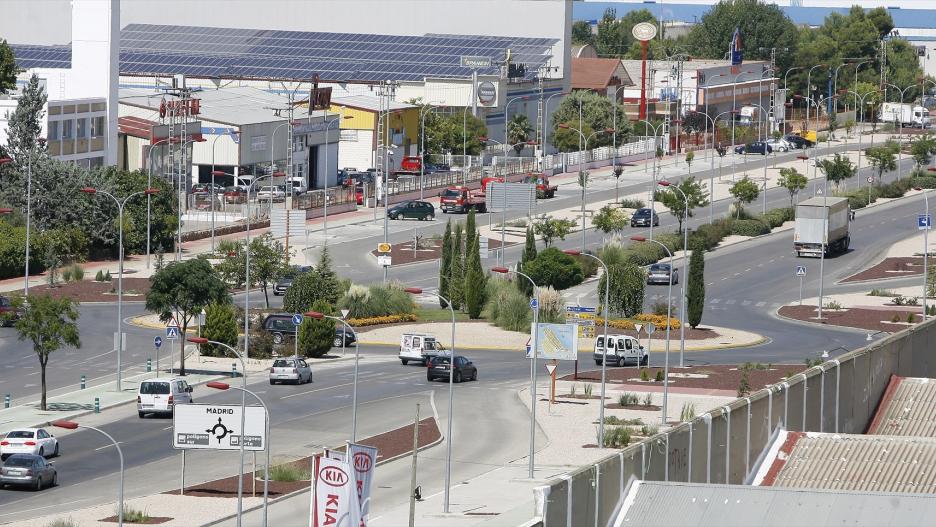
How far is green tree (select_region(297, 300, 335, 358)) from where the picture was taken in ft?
261

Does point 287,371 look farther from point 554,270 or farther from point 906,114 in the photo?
point 906,114

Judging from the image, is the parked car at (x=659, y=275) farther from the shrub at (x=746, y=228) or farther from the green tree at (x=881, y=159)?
the green tree at (x=881, y=159)

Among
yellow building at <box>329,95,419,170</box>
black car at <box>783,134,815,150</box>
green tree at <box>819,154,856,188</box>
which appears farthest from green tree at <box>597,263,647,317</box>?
black car at <box>783,134,815,150</box>

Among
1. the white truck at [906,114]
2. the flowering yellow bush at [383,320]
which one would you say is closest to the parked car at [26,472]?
the flowering yellow bush at [383,320]

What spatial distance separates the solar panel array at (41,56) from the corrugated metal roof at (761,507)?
513 ft

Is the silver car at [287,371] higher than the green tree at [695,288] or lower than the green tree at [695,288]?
lower

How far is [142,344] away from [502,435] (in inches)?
942

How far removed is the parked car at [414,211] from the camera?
124m

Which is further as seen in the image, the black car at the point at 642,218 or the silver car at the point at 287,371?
the black car at the point at 642,218

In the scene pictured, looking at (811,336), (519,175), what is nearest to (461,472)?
(811,336)

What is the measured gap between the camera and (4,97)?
418ft

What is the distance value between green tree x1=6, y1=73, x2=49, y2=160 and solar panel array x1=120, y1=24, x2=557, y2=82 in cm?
5751

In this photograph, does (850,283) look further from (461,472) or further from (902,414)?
(902,414)

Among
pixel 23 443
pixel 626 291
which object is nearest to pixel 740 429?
pixel 23 443
